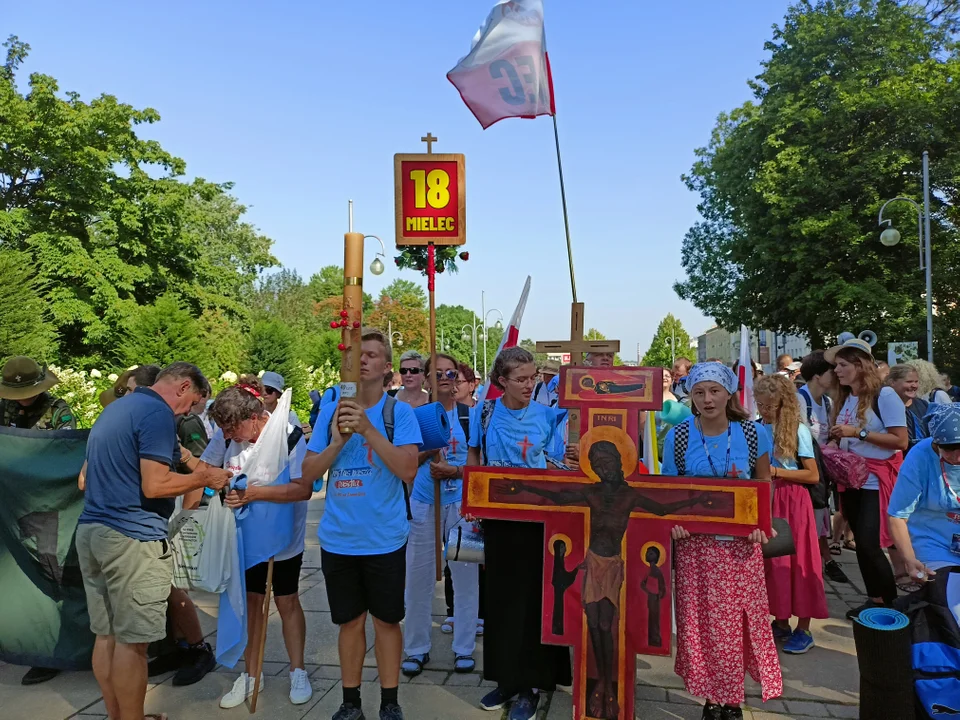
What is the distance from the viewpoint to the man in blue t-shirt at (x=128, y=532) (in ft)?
11.0

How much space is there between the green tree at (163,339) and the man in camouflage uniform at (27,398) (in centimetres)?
1573

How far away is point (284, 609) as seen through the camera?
399 cm

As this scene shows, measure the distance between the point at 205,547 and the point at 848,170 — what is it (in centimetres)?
2394

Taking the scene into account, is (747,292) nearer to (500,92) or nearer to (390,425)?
(500,92)

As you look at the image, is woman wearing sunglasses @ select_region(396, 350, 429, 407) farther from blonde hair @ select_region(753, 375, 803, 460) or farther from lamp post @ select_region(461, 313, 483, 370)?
lamp post @ select_region(461, 313, 483, 370)

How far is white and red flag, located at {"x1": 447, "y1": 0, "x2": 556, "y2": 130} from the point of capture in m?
4.95

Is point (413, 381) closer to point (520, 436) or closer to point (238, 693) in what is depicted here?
point (520, 436)

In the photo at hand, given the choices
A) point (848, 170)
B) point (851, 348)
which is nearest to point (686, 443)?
point (851, 348)

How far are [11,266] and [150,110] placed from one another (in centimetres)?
1525

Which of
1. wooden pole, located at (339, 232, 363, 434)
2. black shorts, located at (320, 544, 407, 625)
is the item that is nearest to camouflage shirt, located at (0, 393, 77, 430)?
black shorts, located at (320, 544, 407, 625)

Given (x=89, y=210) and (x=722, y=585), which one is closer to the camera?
(x=722, y=585)

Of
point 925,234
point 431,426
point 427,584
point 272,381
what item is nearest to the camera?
point 431,426

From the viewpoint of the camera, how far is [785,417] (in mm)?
4570

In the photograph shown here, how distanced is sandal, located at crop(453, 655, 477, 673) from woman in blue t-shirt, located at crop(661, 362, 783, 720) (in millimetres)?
1324
